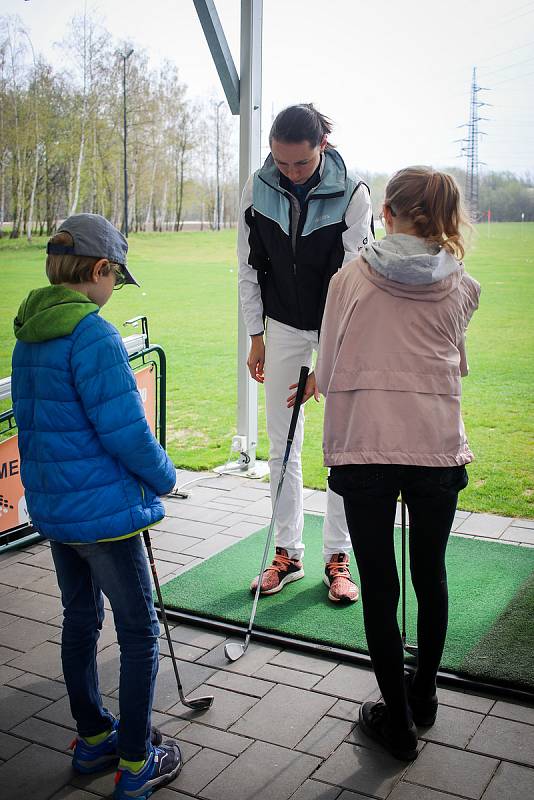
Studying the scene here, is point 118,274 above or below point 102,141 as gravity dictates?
below

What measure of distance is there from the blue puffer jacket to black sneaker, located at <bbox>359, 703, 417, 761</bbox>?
93 centimetres

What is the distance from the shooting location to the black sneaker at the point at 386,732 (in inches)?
94.7

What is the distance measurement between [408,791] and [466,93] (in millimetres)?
4169

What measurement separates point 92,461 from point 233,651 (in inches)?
47.4

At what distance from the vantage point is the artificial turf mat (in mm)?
2973

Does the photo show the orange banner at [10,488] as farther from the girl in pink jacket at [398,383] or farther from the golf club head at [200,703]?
the girl in pink jacket at [398,383]

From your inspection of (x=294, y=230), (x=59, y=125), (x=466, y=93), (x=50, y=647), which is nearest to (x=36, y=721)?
(x=50, y=647)

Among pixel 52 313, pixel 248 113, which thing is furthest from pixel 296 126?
pixel 248 113

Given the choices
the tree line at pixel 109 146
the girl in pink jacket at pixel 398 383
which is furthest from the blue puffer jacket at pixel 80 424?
the tree line at pixel 109 146

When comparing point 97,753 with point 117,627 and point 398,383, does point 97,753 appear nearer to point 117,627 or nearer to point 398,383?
point 117,627

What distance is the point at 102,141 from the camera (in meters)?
5.55

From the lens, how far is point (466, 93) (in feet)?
17.1

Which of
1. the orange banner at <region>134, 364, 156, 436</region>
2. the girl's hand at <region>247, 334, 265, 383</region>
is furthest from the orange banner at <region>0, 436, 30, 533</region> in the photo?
the girl's hand at <region>247, 334, 265, 383</region>

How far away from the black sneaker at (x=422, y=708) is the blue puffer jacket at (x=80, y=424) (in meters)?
0.99
